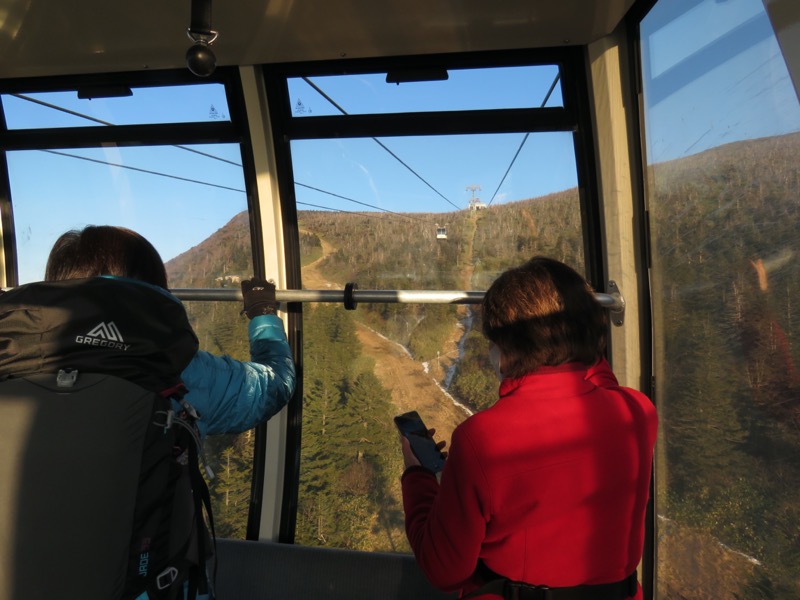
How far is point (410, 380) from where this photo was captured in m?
2.54

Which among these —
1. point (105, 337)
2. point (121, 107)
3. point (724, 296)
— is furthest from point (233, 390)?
point (121, 107)

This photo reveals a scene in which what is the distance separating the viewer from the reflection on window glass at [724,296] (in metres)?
1.39

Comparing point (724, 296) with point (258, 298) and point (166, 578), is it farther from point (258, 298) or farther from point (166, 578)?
point (166, 578)

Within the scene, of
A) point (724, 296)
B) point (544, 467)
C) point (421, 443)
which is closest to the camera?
point (544, 467)

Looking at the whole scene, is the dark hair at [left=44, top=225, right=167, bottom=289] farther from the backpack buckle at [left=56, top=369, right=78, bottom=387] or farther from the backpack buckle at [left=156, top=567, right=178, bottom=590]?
the backpack buckle at [left=156, top=567, right=178, bottom=590]

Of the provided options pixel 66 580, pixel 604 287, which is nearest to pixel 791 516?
pixel 604 287

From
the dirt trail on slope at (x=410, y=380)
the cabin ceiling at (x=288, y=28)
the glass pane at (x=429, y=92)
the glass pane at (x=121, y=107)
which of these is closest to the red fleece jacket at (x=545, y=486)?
the dirt trail on slope at (x=410, y=380)

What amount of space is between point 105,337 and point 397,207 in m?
1.67

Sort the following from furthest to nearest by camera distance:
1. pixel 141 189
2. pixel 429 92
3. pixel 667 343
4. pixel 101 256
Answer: pixel 141 189 → pixel 429 92 → pixel 667 343 → pixel 101 256

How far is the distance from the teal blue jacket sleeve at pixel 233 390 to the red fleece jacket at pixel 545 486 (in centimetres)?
61

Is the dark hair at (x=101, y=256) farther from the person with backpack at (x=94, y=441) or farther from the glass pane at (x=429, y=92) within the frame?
the glass pane at (x=429, y=92)

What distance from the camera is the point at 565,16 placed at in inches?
77.1

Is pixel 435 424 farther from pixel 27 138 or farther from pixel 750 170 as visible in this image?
pixel 27 138

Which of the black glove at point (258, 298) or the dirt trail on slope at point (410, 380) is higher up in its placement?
the black glove at point (258, 298)
